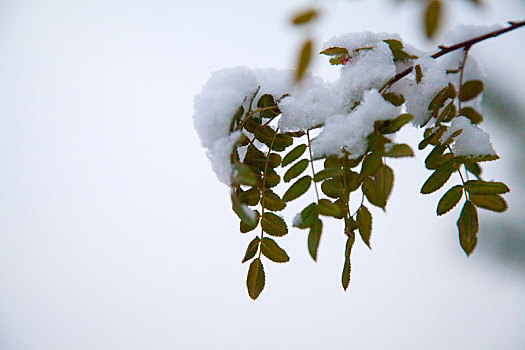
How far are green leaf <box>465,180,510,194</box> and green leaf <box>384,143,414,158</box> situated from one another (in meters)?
0.13

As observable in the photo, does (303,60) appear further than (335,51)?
No

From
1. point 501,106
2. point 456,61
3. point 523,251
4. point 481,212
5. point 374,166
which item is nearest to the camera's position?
point 374,166

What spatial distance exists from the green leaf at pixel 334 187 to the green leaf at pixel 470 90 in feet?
0.59

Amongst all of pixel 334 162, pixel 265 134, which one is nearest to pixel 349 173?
pixel 334 162

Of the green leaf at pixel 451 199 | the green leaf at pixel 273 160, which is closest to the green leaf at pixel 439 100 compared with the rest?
the green leaf at pixel 451 199

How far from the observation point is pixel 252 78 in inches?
18.1

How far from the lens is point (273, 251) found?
0.45 metres

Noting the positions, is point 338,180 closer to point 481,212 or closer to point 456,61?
point 456,61

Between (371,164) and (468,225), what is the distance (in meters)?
0.14

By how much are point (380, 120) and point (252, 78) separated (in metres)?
0.19

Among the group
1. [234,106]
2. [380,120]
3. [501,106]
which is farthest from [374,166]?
[501,106]

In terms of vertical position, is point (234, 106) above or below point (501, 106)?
below

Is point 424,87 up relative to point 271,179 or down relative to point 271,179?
up

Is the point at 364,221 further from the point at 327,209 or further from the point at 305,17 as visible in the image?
the point at 305,17
